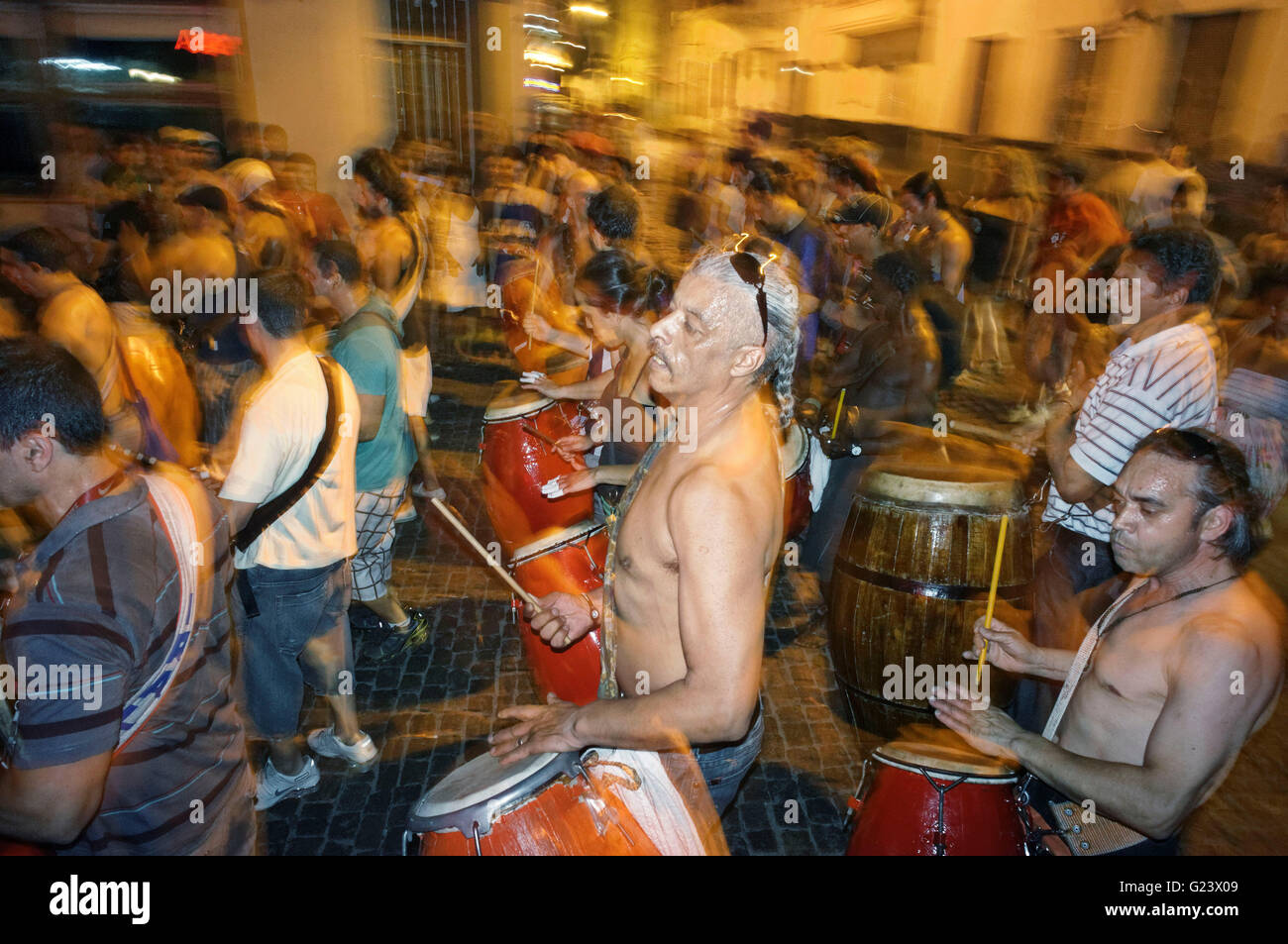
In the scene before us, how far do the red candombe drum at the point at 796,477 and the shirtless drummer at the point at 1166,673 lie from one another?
248 centimetres

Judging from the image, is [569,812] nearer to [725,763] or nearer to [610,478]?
[725,763]

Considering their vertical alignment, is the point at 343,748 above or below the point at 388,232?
below

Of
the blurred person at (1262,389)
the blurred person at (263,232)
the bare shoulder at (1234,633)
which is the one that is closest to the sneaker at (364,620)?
the blurred person at (263,232)

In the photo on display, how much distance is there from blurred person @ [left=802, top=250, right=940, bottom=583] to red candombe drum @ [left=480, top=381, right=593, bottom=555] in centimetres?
153

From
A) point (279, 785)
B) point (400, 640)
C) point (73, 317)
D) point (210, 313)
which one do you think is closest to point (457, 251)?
point (210, 313)

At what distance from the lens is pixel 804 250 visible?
7.42 m

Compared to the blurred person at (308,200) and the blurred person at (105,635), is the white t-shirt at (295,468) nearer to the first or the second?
the blurred person at (105,635)

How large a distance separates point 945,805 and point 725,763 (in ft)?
2.17

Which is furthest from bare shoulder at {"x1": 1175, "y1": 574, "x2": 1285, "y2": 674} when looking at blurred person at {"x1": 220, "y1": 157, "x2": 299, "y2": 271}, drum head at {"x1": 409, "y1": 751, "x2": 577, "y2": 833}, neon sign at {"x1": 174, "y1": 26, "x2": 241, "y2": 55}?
neon sign at {"x1": 174, "y1": 26, "x2": 241, "y2": 55}

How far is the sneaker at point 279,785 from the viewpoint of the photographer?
3871 millimetres

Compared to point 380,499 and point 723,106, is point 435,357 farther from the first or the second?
point 723,106

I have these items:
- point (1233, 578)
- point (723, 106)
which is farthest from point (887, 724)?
point (723, 106)

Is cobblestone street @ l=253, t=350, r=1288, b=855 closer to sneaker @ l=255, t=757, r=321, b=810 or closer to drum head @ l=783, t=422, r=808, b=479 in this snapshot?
sneaker @ l=255, t=757, r=321, b=810

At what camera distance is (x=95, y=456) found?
208cm
